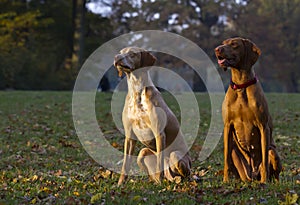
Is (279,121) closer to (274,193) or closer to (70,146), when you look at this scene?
(70,146)

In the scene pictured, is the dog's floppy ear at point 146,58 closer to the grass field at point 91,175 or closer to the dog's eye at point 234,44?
the dog's eye at point 234,44

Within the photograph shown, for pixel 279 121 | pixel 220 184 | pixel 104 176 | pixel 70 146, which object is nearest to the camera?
pixel 220 184

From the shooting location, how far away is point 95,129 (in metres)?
12.1

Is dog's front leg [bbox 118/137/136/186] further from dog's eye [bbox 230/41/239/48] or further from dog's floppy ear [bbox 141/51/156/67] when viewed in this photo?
dog's eye [bbox 230/41/239/48]

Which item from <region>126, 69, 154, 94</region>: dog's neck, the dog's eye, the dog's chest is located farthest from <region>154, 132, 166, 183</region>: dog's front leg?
the dog's eye

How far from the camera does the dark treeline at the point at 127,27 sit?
1383 inches

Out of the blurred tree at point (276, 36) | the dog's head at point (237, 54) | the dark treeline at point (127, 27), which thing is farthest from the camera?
the blurred tree at point (276, 36)

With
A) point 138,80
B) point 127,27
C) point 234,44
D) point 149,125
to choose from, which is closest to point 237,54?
point 234,44

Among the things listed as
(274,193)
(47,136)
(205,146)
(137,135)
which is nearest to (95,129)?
(47,136)

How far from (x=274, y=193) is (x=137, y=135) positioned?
166 centimetres

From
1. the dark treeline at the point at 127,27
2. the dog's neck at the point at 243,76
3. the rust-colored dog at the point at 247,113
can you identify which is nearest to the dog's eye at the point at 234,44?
the rust-colored dog at the point at 247,113

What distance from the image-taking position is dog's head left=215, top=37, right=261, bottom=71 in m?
5.04

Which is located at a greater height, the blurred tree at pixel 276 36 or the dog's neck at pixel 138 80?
the blurred tree at pixel 276 36

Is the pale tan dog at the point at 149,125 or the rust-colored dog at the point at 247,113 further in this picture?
the pale tan dog at the point at 149,125
